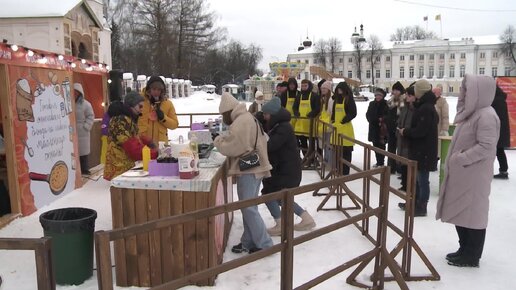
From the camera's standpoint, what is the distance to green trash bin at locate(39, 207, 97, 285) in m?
4.00

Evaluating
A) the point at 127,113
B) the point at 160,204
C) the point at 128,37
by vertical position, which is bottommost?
the point at 160,204

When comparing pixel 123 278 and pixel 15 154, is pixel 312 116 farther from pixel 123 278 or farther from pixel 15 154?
pixel 123 278

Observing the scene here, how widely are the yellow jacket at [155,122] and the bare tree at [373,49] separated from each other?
8969 cm

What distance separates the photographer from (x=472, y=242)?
4.56m

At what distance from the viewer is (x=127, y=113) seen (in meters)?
5.14

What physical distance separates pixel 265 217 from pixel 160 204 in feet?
8.51

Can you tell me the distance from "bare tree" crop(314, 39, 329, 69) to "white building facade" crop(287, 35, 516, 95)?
13.9 ft

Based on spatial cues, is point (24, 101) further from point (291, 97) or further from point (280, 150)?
point (291, 97)

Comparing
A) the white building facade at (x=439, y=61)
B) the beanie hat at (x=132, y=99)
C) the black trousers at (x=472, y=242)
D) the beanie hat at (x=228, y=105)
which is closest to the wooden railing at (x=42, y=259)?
the beanie hat at (x=228, y=105)

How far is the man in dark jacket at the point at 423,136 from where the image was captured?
606cm

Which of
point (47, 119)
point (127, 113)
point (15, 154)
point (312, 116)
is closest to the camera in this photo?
point (127, 113)

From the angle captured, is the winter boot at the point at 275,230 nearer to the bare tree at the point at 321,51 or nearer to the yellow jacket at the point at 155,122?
the yellow jacket at the point at 155,122

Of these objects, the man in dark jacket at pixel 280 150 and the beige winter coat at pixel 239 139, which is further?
the man in dark jacket at pixel 280 150

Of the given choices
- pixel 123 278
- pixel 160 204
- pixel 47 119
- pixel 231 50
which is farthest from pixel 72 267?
pixel 231 50
